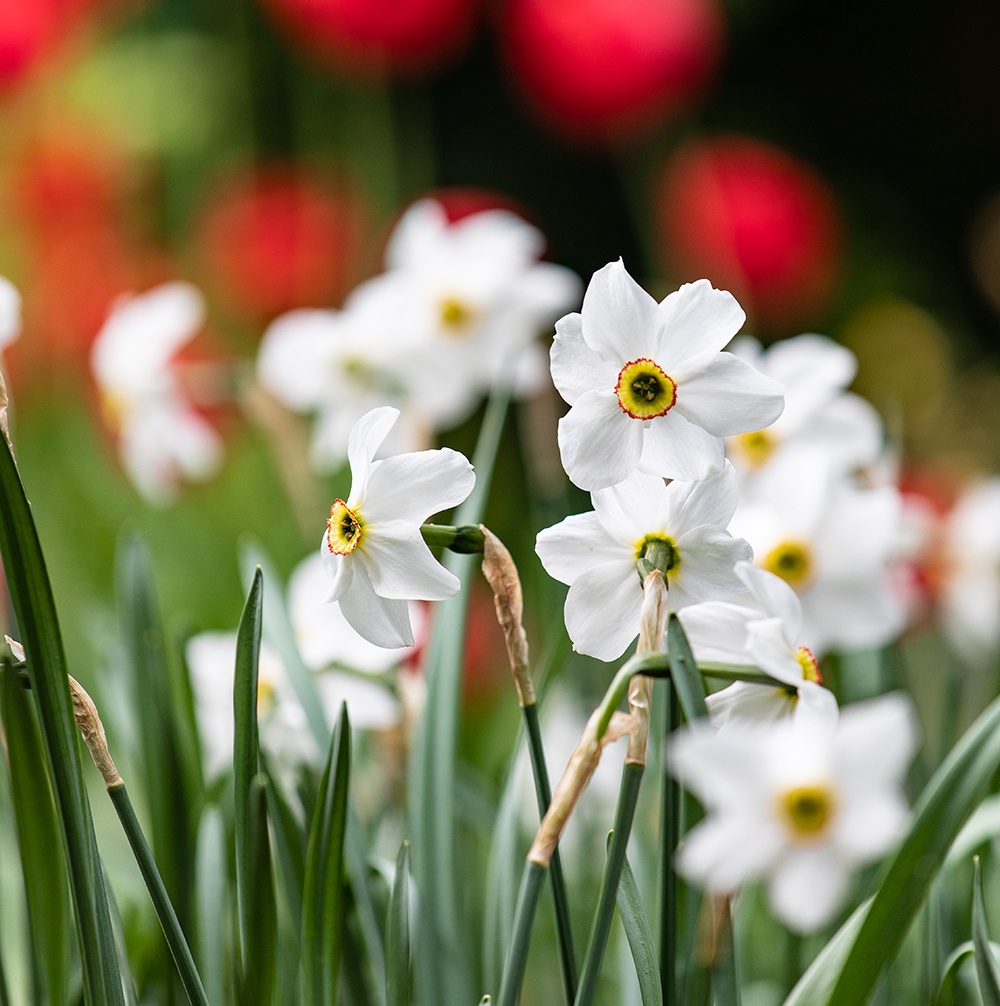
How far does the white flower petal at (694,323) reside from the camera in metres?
0.22

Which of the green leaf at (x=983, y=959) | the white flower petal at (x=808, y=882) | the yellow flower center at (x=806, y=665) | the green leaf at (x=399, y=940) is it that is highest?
the yellow flower center at (x=806, y=665)

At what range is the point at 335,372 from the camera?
53 centimetres

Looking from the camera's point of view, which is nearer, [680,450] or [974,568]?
[680,450]

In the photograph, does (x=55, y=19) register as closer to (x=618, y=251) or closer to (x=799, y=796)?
(x=618, y=251)

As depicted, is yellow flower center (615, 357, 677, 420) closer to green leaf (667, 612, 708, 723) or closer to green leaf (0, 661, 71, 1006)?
green leaf (667, 612, 708, 723)

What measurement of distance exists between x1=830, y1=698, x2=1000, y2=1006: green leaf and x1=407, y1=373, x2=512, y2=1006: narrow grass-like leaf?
0.46ft

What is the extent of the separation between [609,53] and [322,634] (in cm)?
90

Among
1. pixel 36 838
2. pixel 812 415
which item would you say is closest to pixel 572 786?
pixel 36 838

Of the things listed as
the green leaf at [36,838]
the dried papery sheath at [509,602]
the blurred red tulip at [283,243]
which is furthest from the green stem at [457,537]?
the blurred red tulip at [283,243]

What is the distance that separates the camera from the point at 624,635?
23 centimetres

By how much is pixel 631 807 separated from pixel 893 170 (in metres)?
1.96

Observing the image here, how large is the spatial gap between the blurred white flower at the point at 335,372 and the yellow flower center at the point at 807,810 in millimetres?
349

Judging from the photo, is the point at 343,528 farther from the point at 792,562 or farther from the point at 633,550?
the point at 792,562

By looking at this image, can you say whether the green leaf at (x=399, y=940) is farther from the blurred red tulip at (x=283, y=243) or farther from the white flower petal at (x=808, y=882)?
the blurred red tulip at (x=283, y=243)
